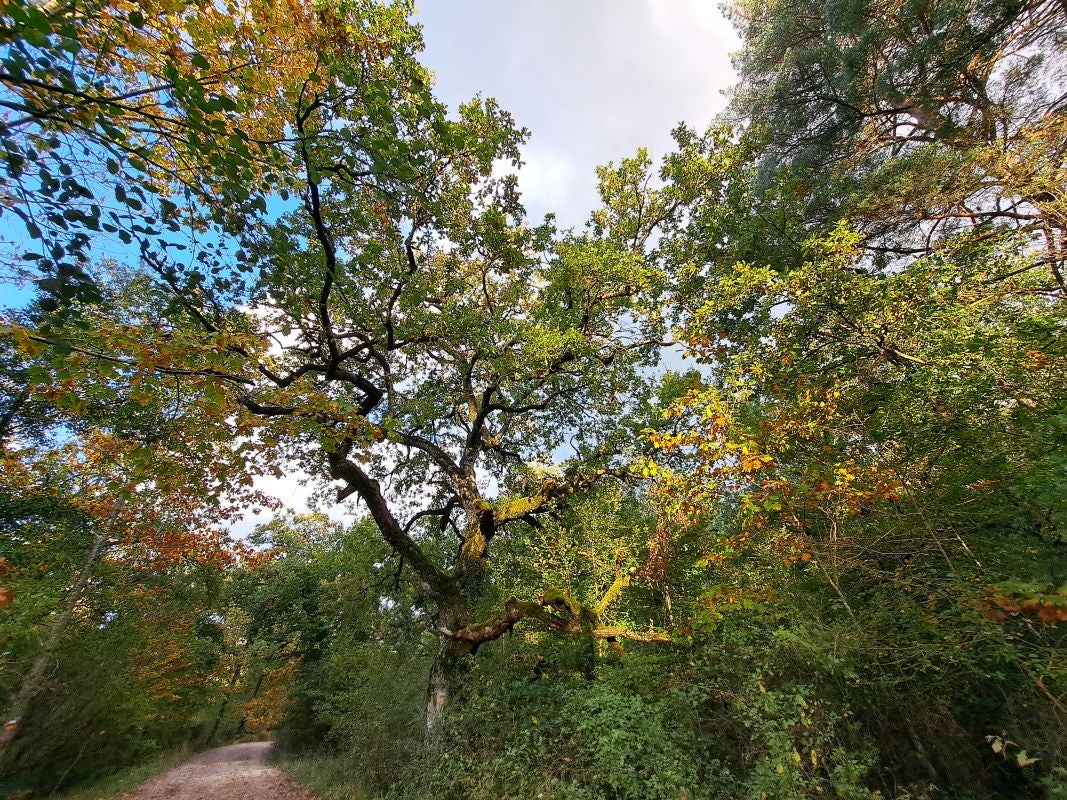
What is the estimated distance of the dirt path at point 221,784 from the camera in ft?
33.3

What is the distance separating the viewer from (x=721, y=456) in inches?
170

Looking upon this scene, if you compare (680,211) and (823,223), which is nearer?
(823,223)

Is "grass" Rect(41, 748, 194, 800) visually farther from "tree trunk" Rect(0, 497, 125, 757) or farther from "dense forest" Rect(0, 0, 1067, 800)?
"tree trunk" Rect(0, 497, 125, 757)

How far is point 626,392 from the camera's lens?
957 cm

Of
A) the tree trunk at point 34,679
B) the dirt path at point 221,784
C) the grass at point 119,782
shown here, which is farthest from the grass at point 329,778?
the tree trunk at point 34,679

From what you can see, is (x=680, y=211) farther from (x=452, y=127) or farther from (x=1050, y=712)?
(x=1050, y=712)

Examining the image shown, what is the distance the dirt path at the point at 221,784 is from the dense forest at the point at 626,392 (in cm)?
201

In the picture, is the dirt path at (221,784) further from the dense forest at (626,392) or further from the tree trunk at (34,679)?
the tree trunk at (34,679)

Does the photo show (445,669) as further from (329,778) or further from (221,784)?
(221,784)

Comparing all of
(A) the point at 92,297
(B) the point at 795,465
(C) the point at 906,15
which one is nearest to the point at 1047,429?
(B) the point at 795,465

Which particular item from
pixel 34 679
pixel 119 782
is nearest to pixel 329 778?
pixel 34 679

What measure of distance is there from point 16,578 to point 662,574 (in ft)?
47.4

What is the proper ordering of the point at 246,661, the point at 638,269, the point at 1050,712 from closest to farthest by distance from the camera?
the point at 1050,712 → the point at 638,269 → the point at 246,661

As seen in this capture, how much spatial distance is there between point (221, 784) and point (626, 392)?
15801 millimetres
